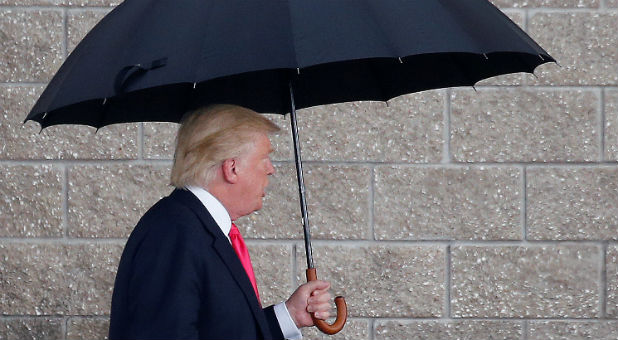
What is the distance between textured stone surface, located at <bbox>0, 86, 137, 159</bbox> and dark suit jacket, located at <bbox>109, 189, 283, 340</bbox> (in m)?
1.92

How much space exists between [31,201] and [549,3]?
8.17ft

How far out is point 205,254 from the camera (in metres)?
2.38

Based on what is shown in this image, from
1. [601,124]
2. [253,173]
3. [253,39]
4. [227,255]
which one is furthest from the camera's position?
[601,124]

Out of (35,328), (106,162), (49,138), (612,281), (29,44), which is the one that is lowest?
(35,328)

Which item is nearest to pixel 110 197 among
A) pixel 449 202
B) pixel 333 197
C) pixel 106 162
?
pixel 106 162

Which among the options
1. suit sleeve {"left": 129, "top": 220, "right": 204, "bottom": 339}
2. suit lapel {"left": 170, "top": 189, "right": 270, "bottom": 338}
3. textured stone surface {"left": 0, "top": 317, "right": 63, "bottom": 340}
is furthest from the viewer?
textured stone surface {"left": 0, "top": 317, "right": 63, "bottom": 340}

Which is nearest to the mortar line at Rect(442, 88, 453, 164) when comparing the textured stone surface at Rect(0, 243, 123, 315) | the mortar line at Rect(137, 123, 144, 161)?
the mortar line at Rect(137, 123, 144, 161)

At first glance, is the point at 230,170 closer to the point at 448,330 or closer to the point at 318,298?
the point at 318,298

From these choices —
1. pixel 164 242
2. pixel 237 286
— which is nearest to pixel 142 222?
→ pixel 164 242

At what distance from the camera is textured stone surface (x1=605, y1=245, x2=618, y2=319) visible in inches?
169

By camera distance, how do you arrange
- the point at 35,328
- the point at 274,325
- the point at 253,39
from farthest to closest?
1. the point at 35,328
2. the point at 274,325
3. the point at 253,39

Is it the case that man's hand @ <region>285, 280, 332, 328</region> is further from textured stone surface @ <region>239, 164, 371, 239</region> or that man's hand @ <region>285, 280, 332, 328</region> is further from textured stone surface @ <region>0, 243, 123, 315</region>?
textured stone surface @ <region>0, 243, 123, 315</region>

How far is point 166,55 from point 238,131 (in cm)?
39

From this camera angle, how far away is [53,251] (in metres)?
4.37
